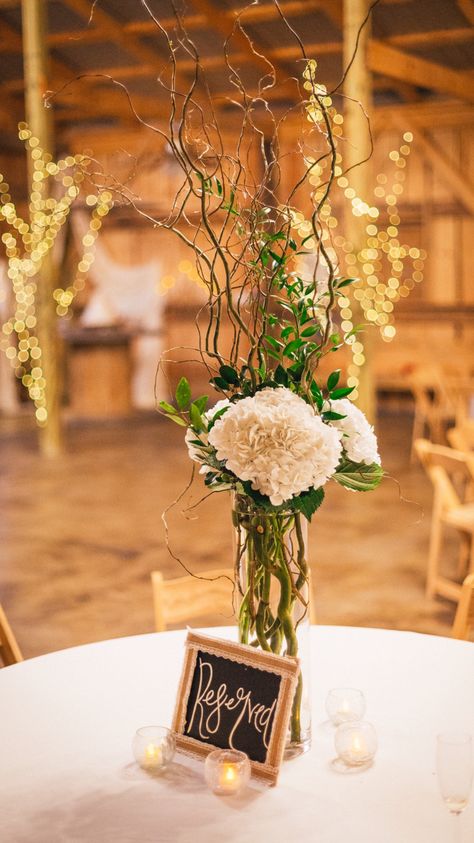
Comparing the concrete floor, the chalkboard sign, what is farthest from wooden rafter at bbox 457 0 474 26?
the chalkboard sign

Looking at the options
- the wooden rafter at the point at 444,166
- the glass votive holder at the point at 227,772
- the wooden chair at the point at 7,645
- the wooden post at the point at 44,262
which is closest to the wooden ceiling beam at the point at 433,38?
the wooden rafter at the point at 444,166

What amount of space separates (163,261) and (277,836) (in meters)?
11.9

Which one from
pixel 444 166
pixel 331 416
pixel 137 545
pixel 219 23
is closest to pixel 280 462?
pixel 331 416

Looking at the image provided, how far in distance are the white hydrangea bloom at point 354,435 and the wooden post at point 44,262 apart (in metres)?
7.18

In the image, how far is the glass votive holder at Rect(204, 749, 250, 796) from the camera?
152 centimetres

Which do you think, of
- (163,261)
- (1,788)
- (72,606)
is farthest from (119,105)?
(1,788)

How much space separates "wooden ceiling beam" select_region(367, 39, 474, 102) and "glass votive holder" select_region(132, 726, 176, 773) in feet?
21.8

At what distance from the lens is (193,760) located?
1.64 m

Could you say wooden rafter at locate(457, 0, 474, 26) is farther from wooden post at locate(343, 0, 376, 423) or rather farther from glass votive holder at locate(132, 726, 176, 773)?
glass votive holder at locate(132, 726, 176, 773)

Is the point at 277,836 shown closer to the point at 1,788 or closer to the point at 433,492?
the point at 1,788

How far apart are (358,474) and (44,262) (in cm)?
734

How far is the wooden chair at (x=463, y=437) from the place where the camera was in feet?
16.5

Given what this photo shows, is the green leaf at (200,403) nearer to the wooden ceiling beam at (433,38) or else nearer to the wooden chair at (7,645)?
the wooden chair at (7,645)

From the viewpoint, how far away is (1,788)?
5.15ft
